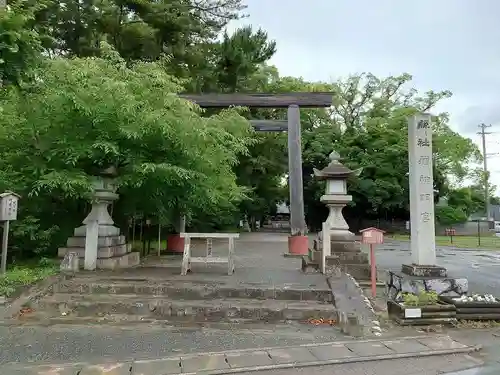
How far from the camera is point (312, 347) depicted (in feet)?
18.2

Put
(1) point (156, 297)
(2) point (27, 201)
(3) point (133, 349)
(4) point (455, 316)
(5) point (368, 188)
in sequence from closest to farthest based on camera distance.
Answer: (3) point (133, 349)
(4) point (455, 316)
(1) point (156, 297)
(2) point (27, 201)
(5) point (368, 188)

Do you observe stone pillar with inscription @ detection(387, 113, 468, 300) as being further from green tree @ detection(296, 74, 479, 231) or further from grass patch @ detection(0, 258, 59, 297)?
green tree @ detection(296, 74, 479, 231)

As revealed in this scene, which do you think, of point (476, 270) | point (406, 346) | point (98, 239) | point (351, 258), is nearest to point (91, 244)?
point (98, 239)

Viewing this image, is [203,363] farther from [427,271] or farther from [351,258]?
[351,258]

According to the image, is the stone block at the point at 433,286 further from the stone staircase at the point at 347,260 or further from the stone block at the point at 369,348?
the stone staircase at the point at 347,260

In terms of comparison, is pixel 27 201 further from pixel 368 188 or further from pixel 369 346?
pixel 368 188

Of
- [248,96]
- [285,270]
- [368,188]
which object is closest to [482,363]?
[285,270]

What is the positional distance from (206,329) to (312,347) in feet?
5.64

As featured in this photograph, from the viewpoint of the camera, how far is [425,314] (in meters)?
6.72

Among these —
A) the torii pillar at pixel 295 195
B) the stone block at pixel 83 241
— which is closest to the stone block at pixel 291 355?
the stone block at pixel 83 241

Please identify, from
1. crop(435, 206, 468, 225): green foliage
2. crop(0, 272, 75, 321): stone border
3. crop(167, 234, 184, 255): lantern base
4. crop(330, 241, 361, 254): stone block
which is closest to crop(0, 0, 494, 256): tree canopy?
crop(167, 234, 184, 255): lantern base

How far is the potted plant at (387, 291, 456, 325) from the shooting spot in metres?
6.69

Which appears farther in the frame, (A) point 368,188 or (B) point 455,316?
(A) point 368,188

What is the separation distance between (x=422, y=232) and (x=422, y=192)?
0.72m
